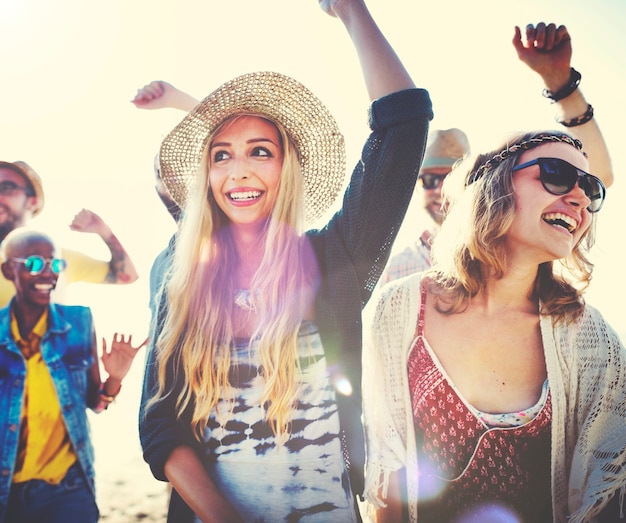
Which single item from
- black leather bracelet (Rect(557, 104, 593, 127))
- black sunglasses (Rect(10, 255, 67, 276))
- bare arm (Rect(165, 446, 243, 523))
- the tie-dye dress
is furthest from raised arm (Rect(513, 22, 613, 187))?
black sunglasses (Rect(10, 255, 67, 276))

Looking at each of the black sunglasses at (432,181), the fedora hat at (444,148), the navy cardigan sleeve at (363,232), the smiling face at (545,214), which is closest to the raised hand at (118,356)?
the navy cardigan sleeve at (363,232)

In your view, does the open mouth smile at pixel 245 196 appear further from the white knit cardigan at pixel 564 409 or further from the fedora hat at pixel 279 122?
the white knit cardigan at pixel 564 409

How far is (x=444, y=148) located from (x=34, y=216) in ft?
9.78

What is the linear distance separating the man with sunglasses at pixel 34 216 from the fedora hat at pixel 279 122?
1.14 meters

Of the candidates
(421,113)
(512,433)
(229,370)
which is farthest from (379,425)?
(421,113)

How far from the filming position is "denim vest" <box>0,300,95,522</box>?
2184 millimetres

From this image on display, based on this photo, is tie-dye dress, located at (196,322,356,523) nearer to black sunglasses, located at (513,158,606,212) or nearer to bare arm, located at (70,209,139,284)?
black sunglasses, located at (513,158,606,212)

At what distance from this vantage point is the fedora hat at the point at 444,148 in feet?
11.1

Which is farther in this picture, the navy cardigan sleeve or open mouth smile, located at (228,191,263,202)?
open mouth smile, located at (228,191,263,202)

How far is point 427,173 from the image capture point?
11.2 feet

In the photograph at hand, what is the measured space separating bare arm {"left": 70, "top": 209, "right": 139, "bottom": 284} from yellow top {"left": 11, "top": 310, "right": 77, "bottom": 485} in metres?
0.88

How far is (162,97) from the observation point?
2.52m

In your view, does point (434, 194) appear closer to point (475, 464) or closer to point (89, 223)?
point (475, 464)

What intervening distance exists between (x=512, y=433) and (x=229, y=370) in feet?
3.71
